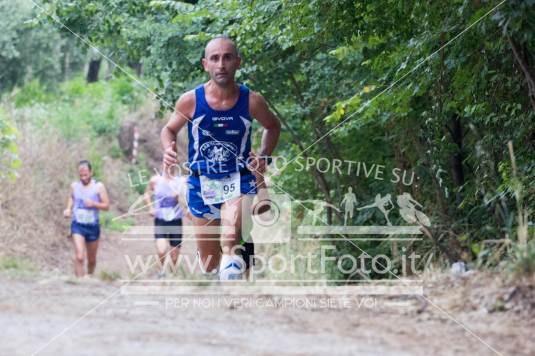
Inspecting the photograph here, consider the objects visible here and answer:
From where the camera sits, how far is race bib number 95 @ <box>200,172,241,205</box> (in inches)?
272

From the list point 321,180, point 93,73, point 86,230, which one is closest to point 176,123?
point 321,180

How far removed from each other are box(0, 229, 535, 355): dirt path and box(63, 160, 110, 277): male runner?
6.39 metres

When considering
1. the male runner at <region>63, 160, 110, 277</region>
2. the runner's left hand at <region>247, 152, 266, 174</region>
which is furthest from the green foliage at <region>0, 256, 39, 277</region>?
the male runner at <region>63, 160, 110, 277</region>

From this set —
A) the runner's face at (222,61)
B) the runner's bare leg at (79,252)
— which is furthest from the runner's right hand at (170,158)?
the runner's bare leg at (79,252)

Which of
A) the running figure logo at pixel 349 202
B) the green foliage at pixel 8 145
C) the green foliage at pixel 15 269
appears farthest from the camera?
the green foliage at pixel 8 145

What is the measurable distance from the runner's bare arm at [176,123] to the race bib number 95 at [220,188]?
1.22ft

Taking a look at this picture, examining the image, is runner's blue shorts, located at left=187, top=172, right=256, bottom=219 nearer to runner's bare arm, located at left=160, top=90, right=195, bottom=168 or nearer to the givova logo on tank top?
the givova logo on tank top

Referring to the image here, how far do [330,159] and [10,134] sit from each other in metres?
5.24

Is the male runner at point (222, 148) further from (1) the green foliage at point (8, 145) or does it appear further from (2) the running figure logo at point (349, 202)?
(1) the green foliage at point (8, 145)

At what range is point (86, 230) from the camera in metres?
12.3

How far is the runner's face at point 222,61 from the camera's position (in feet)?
22.8

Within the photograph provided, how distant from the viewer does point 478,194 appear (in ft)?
26.9

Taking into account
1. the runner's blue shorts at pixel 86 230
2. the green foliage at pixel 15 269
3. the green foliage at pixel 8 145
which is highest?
the green foliage at pixel 8 145

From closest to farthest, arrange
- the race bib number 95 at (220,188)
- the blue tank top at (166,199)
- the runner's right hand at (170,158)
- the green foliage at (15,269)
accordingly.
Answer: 1. the runner's right hand at (170,158)
2. the race bib number 95 at (220,188)
3. the green foliage at (15,269)
4. the blue tank top at (166,199)
